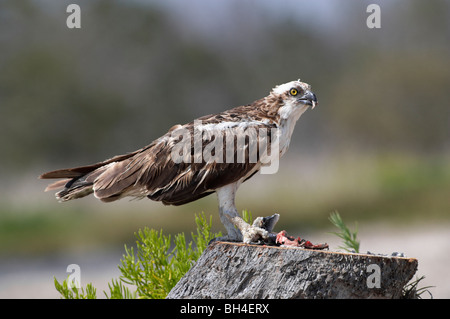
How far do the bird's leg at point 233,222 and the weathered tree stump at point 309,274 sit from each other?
0.13 meters

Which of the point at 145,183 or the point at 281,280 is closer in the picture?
the point at 281,280

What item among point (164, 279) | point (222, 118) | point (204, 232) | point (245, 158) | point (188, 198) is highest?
point (222, 118)

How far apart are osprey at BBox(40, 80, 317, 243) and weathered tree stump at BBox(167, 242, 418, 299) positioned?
18cm

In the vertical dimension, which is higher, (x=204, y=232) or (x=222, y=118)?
(x=222, y=118)

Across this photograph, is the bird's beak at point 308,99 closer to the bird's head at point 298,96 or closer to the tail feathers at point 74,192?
the bird's head at point 298,96

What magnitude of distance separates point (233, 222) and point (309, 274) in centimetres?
47

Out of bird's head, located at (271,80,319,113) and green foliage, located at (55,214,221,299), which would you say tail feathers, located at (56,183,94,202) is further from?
bird's head, located at (271,80,319,113)

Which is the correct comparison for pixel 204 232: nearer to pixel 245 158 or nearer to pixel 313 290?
pixel 245 158

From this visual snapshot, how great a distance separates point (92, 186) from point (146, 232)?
21.2 inches

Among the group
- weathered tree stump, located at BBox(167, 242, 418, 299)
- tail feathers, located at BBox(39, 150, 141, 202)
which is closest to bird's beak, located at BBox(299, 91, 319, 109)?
weathered tree stump, located at BBox(167, 242, 418, 299)

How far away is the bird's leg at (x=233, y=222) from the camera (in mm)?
2248

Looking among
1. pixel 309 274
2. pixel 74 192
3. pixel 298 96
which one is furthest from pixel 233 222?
pixel 74 192

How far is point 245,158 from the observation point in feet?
7.70
